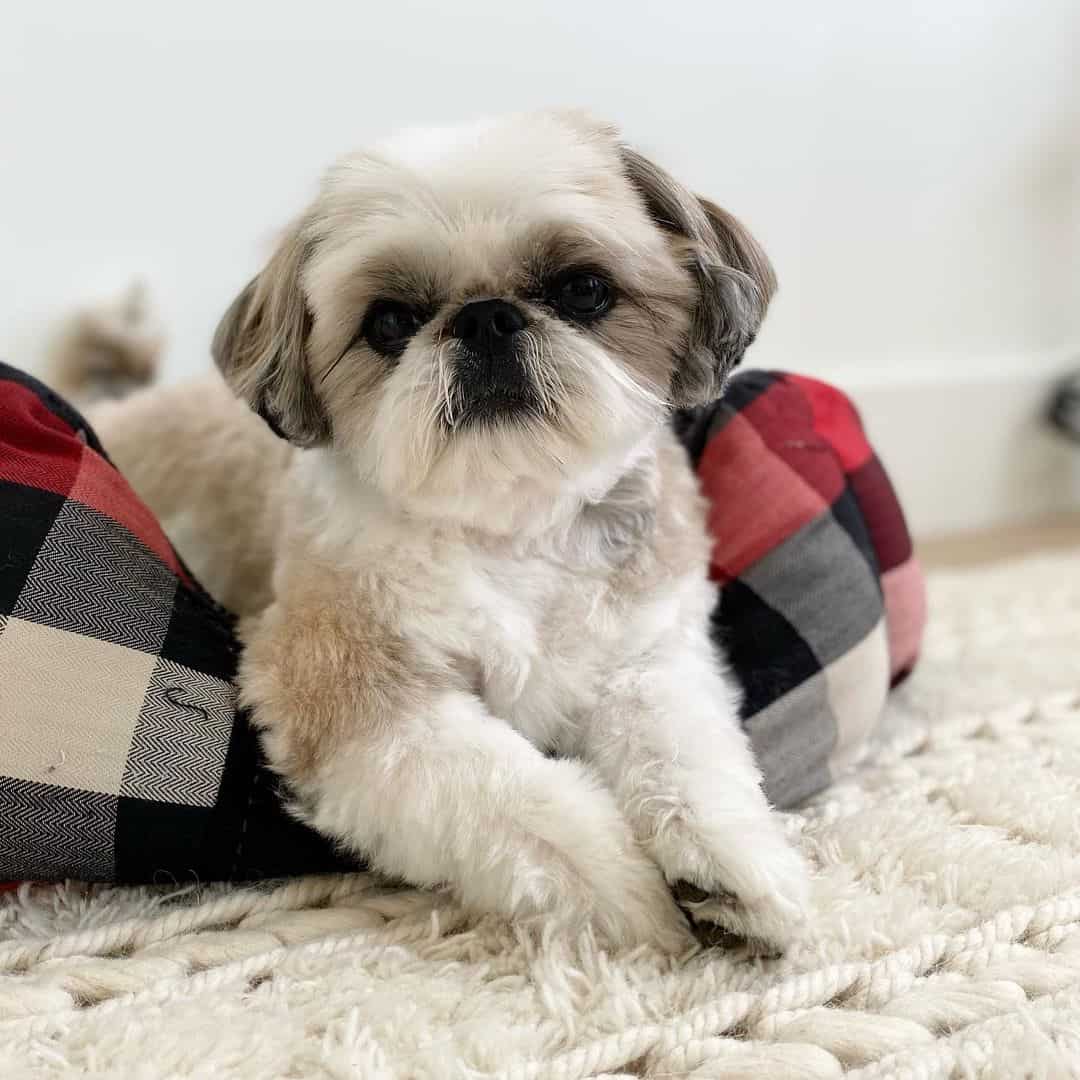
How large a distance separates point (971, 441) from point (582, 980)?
2566mm

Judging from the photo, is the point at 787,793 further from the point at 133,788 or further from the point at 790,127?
the point at 790,127

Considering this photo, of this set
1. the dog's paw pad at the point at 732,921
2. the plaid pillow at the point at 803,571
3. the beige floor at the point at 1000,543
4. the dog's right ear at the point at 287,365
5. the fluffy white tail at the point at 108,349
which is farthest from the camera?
the beige floor at the point at 1000,543

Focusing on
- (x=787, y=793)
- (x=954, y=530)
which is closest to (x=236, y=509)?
(x=787, y=793)

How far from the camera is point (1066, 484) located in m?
3.32

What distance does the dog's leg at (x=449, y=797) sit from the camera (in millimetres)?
1031

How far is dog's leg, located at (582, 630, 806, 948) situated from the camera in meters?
0.99

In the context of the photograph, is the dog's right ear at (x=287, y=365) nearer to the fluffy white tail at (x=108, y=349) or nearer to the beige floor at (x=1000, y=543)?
the fluffy white tail at (x=108, y=349)

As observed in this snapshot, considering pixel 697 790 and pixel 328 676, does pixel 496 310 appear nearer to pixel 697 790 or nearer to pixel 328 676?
pixel 328 676

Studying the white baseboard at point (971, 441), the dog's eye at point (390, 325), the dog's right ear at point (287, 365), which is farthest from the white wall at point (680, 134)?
the dog's eye at point (390, 325)

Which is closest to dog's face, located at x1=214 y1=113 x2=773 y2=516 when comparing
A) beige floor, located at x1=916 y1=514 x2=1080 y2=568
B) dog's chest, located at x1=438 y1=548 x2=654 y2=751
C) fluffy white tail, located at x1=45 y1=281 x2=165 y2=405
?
dog's chest, located at x1=438 y1=548 x2=654 y2=751

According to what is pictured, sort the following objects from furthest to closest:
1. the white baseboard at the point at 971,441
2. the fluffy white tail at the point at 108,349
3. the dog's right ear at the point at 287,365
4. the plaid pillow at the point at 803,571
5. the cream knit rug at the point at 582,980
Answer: the white baseboard at the point at 971,441 < the fluffy white tail at the point at 108,349 < the plaid pillow at the point at 803,571 < the dog's right ear at the point at 287,365 < the cream knit rug at the point at 582,980

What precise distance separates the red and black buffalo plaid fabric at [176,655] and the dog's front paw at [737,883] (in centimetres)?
27

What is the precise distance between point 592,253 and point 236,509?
82cm

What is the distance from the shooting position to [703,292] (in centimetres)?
122
